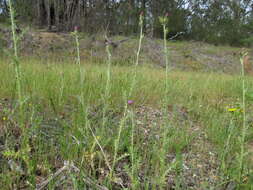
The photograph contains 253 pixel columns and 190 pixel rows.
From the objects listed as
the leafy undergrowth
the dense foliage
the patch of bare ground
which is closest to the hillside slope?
the dense foliage

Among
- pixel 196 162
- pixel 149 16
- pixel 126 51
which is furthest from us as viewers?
pixel 126 51

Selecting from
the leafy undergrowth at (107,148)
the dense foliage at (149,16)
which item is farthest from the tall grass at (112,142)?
the dense foliage at (149,16)

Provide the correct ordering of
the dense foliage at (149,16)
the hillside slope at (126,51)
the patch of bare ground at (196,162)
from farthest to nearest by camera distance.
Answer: the dense foliage at (149,16) < the hillside slope at (126,51) < the patch of bare ground at (196,162)

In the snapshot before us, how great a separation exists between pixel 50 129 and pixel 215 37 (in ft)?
57.6

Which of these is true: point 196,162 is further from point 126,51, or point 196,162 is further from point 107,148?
point 126,51

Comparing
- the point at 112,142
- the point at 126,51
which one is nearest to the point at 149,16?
the point at 112,142

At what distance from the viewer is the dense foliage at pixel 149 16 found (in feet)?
20.4

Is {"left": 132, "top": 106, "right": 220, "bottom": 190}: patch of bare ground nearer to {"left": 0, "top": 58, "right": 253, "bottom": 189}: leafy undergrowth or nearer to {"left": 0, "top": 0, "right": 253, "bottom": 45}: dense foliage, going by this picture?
{"left": 0, "top": 58, "right": 253, "bottom": 189}: leafy undergrowth

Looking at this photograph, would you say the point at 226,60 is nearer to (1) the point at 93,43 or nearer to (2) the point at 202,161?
(1) the point at 93,43

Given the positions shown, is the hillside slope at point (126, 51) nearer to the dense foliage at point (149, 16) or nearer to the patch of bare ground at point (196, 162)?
the dense foliage at point (149, 16)

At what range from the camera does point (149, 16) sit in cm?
206

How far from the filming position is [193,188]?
910 millimetres

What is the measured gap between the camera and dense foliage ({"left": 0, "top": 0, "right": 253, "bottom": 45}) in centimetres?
623

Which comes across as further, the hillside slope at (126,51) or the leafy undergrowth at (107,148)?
the hillside slope at (126,51)
